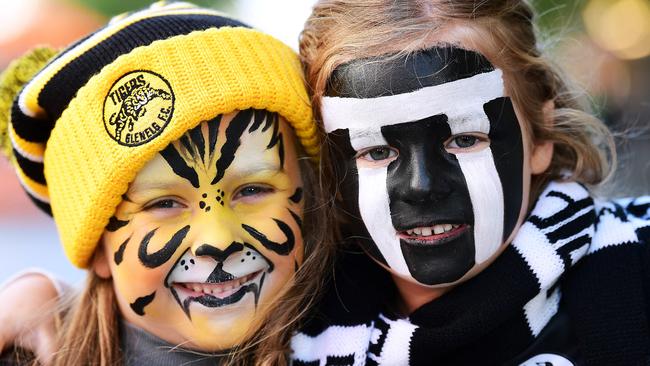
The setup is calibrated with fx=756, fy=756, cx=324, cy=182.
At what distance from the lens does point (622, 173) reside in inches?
107

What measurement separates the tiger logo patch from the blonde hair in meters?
0.41

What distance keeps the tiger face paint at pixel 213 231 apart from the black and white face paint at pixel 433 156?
225 millimetres

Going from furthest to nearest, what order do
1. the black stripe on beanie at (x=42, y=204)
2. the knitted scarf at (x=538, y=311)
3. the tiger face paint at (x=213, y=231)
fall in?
the black stripe on beanie at (x=42, y=204) < the tiger face paint at (x=213, y=231) < the knitted scarf at (x=538, y=311)

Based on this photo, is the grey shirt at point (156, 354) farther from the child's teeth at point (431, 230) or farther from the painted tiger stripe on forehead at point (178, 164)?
the child's teeth at point (431, 230)

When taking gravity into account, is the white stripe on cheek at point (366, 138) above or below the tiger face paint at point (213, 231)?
above

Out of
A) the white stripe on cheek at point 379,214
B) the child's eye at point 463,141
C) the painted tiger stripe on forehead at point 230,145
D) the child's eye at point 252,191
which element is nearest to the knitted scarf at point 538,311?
the white stripe on cheek at point 379,214

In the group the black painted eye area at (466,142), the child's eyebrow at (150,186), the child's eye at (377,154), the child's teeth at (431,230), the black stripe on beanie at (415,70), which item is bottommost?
the child's teeth at (431,230)

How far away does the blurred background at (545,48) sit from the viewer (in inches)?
104

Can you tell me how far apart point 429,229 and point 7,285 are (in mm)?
1324

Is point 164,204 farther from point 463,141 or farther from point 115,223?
point 463,141

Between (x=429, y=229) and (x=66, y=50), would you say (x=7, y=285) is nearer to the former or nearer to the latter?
(x=66, y=50)

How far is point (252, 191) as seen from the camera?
203cm

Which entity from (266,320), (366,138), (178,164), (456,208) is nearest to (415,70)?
(366,138)

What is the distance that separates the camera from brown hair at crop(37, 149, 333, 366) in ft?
6.62
